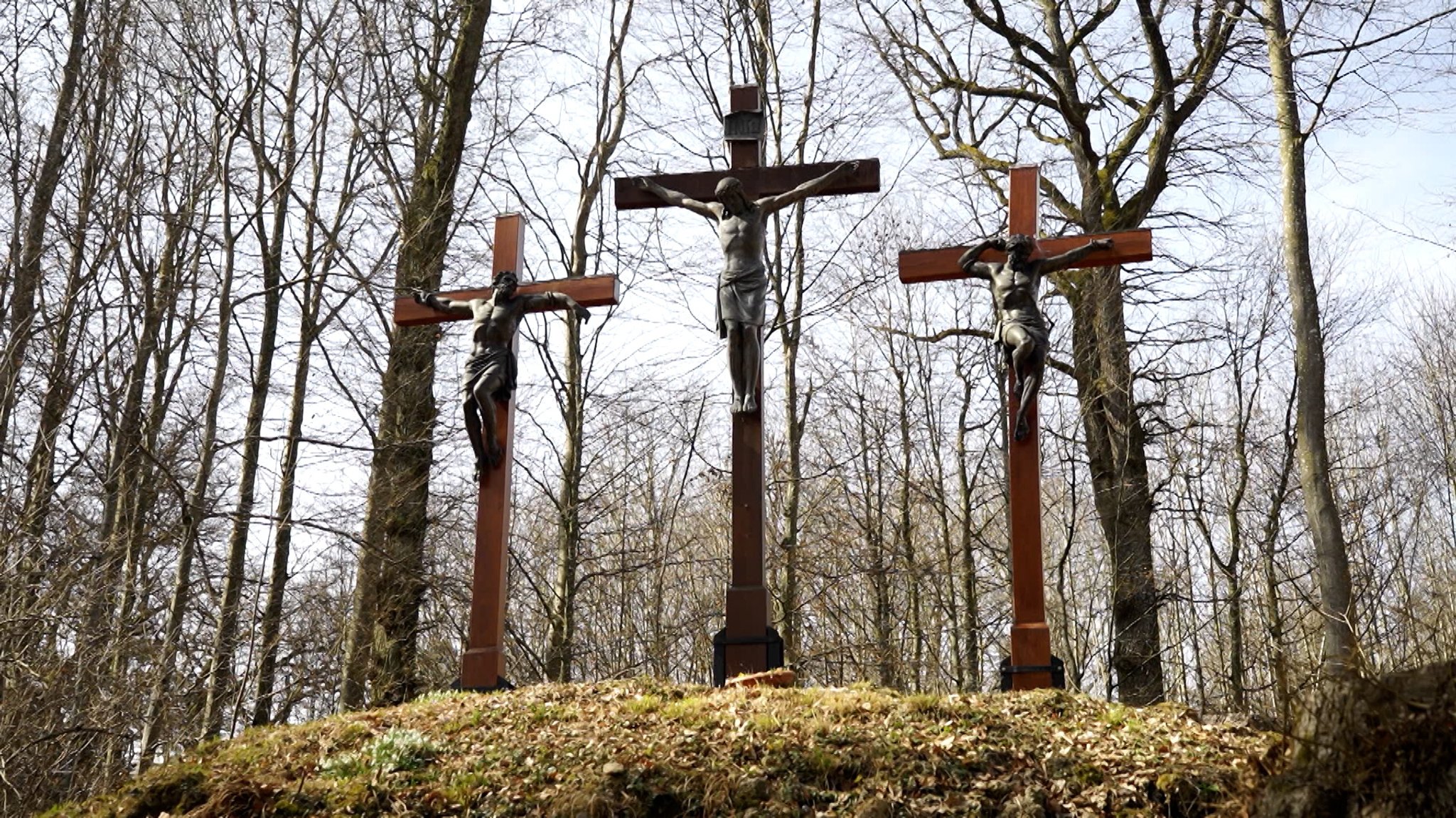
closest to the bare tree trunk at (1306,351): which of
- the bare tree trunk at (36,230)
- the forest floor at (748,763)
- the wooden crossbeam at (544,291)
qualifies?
the forest floor at (748,763)

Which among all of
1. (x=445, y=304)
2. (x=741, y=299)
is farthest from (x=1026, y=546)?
(x=445, y=304)

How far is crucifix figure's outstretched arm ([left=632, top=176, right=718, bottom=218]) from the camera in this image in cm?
988

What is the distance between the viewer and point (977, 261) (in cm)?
945

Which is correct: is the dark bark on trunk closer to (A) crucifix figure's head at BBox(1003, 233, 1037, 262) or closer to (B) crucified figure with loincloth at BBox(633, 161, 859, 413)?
(A) crucifix figure's head at BBox(1003, 233, 1037, 262)

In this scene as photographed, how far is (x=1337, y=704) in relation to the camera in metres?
4.59

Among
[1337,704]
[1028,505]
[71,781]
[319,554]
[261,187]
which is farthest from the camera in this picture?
[261,187]

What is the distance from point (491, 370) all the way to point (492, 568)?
147 cm

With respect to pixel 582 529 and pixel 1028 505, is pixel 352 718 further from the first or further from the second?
pixel 582 529

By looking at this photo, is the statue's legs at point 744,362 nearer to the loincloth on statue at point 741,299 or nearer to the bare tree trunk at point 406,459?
the loincloth on statue at point 741,299

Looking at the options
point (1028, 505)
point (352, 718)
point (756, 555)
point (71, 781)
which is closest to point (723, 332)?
point (756, 555)

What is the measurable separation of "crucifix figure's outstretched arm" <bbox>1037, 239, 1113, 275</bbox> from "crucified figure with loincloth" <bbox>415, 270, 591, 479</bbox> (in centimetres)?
335

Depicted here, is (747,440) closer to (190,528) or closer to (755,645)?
(755,645)

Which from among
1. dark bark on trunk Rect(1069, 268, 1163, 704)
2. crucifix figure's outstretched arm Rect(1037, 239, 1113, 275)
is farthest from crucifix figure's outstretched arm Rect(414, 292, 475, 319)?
dark bark on trunk Rect(1069, 268, 1163, 704)

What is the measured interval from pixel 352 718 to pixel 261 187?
7.45m
